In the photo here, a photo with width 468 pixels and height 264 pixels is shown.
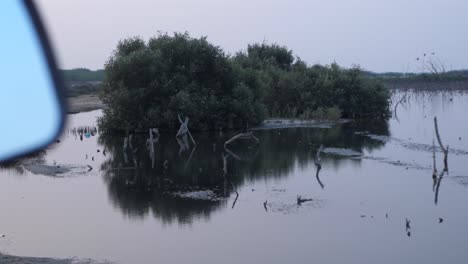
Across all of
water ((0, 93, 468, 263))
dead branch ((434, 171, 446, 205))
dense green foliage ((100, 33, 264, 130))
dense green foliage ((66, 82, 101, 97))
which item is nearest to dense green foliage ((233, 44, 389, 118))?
dense green foliage ((100, 33, 264, 130))

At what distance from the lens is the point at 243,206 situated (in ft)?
64.5

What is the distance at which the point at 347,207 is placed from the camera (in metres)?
19.2

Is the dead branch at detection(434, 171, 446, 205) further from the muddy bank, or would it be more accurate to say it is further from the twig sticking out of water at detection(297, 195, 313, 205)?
the muddy bank

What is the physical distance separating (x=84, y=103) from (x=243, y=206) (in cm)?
6167

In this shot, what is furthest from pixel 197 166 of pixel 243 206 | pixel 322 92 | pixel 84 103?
pixel 84 103

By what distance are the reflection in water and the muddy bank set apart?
1175 inches

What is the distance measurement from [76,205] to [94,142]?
18.4 meters

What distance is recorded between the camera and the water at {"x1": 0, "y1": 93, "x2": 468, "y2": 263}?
1503cm

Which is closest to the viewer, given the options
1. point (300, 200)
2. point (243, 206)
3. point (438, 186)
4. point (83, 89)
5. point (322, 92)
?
point (243, 206)

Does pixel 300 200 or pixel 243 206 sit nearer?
pixel 243 206

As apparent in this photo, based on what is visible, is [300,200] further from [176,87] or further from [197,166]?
[176,87]

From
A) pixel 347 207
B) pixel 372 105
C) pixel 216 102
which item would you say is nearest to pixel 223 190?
pixel 347 207

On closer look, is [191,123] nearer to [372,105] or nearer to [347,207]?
[372,105]

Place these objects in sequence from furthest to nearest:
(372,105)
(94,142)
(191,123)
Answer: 1. (372,105)
2. (191,123)
3. (94,142)
